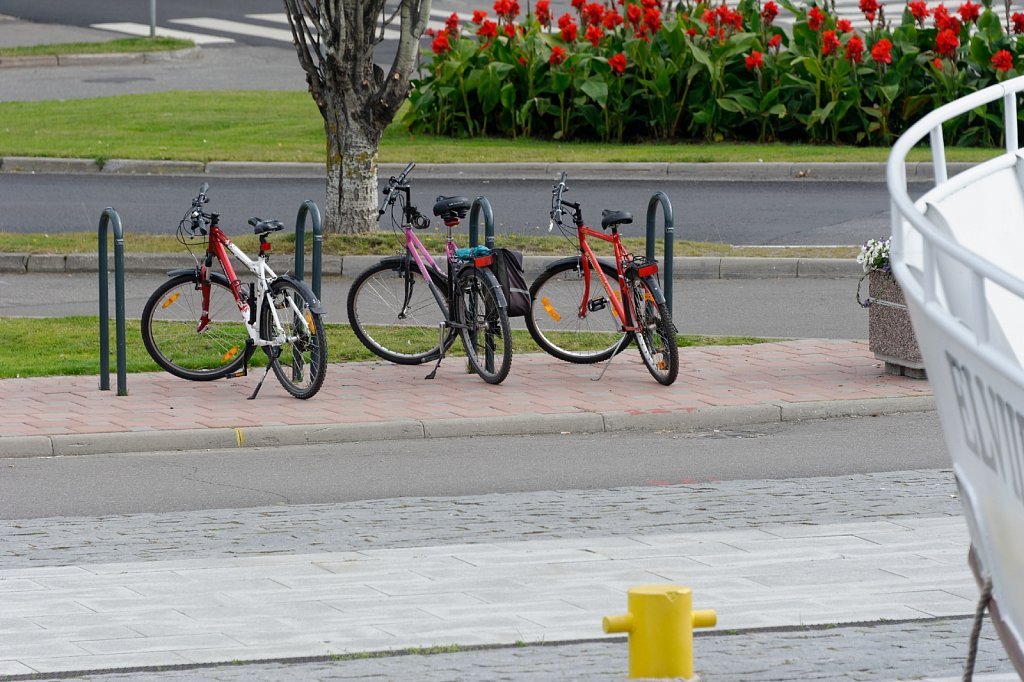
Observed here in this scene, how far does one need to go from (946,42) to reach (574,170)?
15.6ft

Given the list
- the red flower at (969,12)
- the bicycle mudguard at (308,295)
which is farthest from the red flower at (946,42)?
the bicycle mudguard at (308,295)

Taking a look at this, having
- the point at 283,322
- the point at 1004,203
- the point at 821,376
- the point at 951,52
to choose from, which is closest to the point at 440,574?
the point at 1004,203

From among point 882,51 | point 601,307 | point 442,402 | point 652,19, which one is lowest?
point 442,402

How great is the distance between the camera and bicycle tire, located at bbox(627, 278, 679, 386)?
10648 millimetres

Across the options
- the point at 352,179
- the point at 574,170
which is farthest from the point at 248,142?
the point at 352,179

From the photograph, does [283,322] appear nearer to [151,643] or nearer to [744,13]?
[151,643]

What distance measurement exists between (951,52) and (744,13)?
9.73 feet

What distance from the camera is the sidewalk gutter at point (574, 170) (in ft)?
66.6

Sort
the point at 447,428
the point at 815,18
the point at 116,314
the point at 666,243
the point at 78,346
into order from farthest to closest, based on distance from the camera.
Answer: the point at 815,18 < the point at 78,346 < the point at 666,243 < the point at 116,314 < the point at 447,428

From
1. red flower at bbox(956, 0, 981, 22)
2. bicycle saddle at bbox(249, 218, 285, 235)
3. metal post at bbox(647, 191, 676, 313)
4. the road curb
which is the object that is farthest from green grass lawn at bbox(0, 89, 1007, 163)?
the road curb

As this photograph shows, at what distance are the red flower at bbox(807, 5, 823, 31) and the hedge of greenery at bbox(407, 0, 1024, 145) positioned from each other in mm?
19

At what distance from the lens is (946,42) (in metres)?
21.1

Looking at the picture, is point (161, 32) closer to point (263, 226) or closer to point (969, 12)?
point (969, 12)

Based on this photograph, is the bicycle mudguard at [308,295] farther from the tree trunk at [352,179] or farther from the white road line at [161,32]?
the white road line at [161,32]
